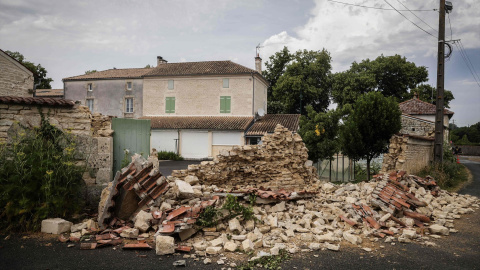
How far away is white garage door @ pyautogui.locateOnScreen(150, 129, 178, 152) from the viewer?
84.7 feet

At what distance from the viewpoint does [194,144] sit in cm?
2550

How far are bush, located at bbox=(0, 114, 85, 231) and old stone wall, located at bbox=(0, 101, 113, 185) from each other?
0.27 meters

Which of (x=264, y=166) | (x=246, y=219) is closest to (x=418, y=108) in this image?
(x=264, y=166)

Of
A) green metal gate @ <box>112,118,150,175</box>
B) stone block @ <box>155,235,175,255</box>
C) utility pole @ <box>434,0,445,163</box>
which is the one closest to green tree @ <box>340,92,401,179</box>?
utility pole @ <box>434,0,445,163</box>

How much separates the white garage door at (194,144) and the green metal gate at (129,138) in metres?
16.1

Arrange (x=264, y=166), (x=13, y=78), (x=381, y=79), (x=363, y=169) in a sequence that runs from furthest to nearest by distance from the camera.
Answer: (x=381, y=79), (x=363, y=169), (x=13, y=78), (x=264, y=166)

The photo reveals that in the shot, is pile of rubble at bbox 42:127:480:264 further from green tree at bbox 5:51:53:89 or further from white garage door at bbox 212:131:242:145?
green tree at bbox 5:51:53:89

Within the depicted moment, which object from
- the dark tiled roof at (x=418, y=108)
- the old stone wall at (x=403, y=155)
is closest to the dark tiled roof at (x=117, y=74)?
the old stone wall at (x=403, y=155)

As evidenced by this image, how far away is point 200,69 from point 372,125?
18.0m

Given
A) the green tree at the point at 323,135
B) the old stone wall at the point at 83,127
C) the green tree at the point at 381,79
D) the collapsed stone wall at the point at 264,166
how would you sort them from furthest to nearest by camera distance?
the green tree at the point at 381,79, the green tree at the point at 323,135, the collapsed stone wall at the point at 264,166, the old stone wall at the point at 83,127

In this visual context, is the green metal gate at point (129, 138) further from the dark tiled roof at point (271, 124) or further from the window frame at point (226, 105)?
the window frame at point (226, 105)

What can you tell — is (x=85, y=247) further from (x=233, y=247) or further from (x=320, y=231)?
(x=320, y=231)

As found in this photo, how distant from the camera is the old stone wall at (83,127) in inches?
282

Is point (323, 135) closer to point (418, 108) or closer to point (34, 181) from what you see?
point (34, 181)
